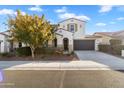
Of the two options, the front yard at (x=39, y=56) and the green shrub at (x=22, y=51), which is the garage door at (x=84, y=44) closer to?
the front yard at (x=39, y=56)

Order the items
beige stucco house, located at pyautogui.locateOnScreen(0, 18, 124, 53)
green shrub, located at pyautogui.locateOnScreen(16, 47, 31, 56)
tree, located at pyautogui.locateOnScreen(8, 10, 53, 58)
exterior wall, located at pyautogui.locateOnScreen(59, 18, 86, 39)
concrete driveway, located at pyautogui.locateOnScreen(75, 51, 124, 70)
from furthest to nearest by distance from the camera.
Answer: exterior wall, located at pyautogui.locateOnScreen(59, 18, 86, 39)
beige stucco house, located at pyautogui.locateOnScreen(0, 18, 124, 53)
green shrub, located at pyautogui.locateOnScreen(16, 47, 31, 56)
tree, located at pyautogui.locateOnScreen(8, 10, 53, 58)
concrete driveway, located at pyautogui.locateOnScreen(75, 51, 124, 70)

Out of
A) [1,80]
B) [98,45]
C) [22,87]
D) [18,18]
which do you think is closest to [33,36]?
[18,18]

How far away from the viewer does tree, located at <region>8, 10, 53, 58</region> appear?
1553cm

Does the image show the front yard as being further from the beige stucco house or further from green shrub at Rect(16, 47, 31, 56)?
the beige stucco house

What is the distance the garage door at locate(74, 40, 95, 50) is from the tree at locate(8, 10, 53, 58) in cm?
1405

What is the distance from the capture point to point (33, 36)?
15609mm

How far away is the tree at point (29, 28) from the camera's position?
15.5 m

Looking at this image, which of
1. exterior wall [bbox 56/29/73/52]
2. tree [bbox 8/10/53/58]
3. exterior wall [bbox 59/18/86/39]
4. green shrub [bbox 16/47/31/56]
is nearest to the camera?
tree [bbox 8/10/53/58]

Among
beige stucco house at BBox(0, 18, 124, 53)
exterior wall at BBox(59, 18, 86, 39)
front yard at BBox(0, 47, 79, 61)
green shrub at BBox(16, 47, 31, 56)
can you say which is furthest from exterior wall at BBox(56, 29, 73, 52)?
green shrub at BBox(16, 47, 31, 56)

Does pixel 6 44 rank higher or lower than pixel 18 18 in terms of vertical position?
lower

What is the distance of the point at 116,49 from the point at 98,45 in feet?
24.7

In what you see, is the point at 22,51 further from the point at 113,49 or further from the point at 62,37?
the point at 113,49

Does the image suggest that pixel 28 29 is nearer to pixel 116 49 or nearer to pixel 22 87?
pixel 22 87

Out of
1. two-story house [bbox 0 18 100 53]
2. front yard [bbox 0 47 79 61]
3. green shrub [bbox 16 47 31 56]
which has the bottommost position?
front yard [bbox 0 47 79 61]
